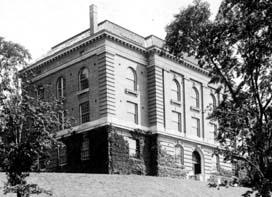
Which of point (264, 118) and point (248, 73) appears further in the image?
point (264, 118)

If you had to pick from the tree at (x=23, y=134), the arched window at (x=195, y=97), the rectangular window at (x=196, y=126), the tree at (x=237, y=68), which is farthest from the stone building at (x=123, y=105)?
the tree at (x=237, y=68)

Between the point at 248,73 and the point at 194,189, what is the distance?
20.3 metres

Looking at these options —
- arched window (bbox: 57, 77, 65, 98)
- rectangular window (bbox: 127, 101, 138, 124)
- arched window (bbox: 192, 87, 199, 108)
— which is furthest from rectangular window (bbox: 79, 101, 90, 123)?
arched window (bbox: 192, 87, 199, 108)

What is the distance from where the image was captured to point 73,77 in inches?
1976

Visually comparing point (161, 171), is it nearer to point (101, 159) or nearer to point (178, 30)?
point (101, 159)

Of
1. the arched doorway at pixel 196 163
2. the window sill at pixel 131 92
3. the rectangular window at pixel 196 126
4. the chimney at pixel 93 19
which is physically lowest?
the arched doorway at pixel 196 163

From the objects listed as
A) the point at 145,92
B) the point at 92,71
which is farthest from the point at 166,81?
the point at 92,71

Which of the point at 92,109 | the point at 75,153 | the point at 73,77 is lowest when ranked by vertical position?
the point at 75,153

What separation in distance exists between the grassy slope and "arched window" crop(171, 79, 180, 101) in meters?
12.5

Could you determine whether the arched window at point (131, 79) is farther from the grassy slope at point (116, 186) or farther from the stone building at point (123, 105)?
the grassy slope at point (116, 186)

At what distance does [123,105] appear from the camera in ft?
157

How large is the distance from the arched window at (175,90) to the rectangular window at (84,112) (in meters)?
8.98

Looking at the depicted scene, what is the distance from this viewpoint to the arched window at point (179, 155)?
5183 cm

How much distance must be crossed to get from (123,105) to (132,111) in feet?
5.47
